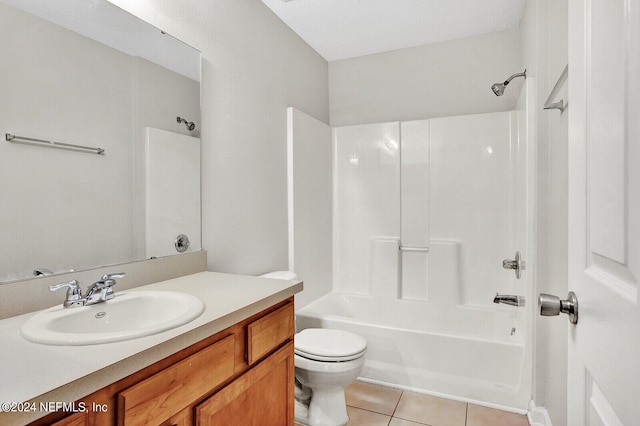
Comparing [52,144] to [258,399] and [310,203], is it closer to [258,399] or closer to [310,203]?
[258,399]

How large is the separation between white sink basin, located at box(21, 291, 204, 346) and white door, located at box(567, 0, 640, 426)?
896 mm

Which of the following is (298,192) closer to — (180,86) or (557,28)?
(180,86)

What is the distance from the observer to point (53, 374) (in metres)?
0.69

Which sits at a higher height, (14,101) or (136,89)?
(136,89)

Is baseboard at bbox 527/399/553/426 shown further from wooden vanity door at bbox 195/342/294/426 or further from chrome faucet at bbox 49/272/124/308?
chrome faucet at bbox 49/272/124/308

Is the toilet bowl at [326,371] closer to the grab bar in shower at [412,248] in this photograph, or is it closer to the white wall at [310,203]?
the white wall at [310,203]

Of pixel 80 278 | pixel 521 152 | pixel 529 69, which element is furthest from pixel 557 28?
pixel 80 278

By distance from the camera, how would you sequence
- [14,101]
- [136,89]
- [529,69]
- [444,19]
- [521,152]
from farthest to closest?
1. [444,19]
2. [521,152]
3. [529,69]
4. [136,89]
5. [14,101]

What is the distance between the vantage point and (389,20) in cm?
261

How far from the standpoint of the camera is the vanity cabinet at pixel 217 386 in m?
0.77

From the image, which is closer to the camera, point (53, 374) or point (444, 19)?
point (53, 374)

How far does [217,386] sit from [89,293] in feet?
1.64

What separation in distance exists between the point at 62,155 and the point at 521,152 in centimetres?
253

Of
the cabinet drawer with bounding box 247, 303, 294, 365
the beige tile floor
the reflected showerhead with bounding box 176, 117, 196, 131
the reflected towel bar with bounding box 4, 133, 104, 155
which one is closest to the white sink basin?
the cabinet drawer with bounding box 247, 303, 294, 365
